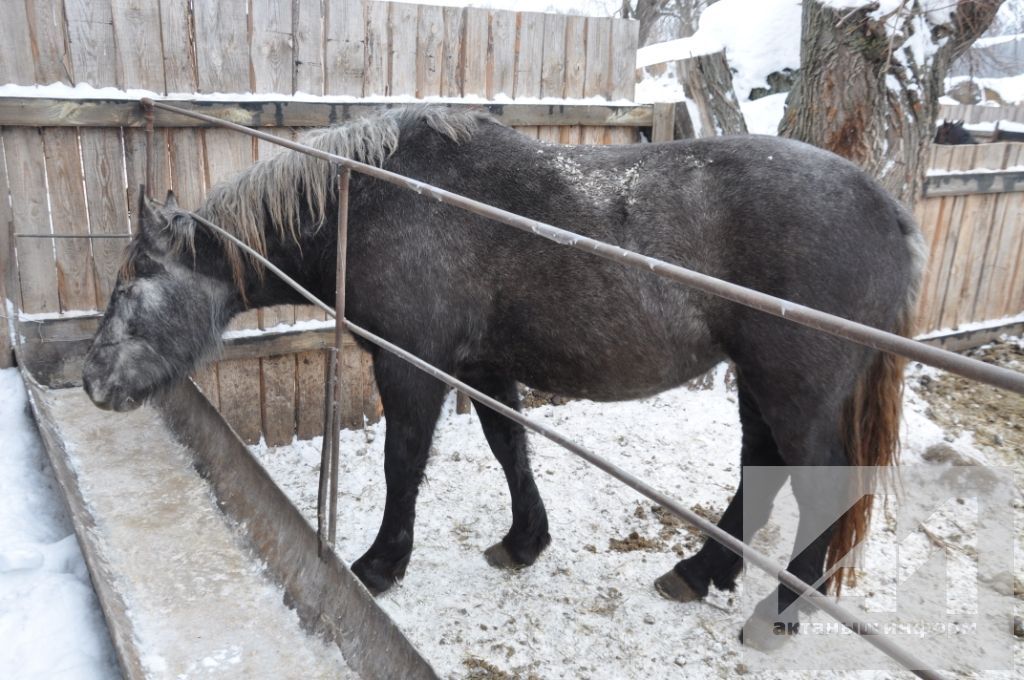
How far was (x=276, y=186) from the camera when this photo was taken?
282cm

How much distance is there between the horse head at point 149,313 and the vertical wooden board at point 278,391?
1200 millimetres

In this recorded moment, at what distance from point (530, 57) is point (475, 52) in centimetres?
36

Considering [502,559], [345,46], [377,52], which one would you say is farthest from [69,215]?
[502,559]

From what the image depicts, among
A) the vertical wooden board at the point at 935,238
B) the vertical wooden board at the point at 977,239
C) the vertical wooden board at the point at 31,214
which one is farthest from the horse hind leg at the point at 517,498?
the vertical wooden board at the point at 977,239

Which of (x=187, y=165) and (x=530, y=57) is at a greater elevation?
(x=530, y=57)

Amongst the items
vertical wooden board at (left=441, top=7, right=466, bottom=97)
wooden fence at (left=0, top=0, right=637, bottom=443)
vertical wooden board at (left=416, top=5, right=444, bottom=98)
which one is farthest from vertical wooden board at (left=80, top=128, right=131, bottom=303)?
vertical wooden board at (left=441, top=7, right=466, bottom=97)

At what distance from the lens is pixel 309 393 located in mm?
4352

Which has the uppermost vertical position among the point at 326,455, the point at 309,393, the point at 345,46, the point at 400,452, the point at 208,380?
the point at 345,46

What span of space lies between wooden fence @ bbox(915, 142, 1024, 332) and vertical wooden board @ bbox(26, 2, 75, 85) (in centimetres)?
537

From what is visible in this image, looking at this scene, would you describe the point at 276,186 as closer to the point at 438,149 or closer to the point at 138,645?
the point at 438,149

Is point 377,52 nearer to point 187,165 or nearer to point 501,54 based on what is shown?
point 501,54

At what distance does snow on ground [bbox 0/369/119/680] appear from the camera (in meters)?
1.92

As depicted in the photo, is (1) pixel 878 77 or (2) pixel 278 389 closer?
(1) pixel 878 77

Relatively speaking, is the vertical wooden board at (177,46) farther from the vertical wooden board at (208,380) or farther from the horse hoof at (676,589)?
the horse hoof at (676,589)
